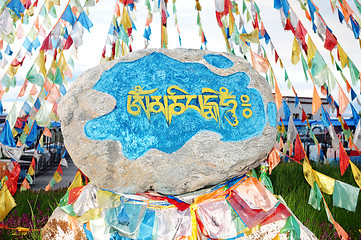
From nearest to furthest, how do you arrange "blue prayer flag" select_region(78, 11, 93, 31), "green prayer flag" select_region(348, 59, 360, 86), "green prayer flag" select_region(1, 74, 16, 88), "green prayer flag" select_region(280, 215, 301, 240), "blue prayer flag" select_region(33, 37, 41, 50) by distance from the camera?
1. "green prayer flag" select_region(280, 215, 301, 240)
2. "green prayer flag" select_region(348, 59, 360, 86)
3. "blue prayer flag" select_region(78, 11, 93, 31)
4. "green prayer flag" select_region(1, 74, 16, 88)
5. "blue prayer flag" select_region(33, 37, 41, 50)

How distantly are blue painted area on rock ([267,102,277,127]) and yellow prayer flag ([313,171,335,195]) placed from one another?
1.75ft

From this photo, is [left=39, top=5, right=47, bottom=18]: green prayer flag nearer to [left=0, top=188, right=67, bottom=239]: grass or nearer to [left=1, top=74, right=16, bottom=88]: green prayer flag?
[left=1, top=74, right=16, bottom=88]: green prayer flag

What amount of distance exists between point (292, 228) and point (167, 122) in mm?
1108

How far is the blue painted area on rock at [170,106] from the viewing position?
7.07 feet

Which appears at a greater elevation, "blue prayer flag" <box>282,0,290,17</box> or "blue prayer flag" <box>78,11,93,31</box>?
"blue prayer flag" <box>78,11,93,31</box>

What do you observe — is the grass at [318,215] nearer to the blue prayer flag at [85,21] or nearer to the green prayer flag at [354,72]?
the green prayer flag at [354,72]

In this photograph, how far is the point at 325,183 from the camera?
2.51 metres

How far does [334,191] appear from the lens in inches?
97.3

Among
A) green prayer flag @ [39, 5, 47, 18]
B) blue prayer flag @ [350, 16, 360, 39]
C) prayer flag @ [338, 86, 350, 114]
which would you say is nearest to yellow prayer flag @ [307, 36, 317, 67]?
prayer flag @ [338, 86, 350, 114]

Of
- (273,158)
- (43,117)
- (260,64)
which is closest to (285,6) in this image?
(260,64)

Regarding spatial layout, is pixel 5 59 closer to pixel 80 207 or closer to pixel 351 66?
pixel 80 207

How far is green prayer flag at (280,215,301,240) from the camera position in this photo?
2.29 m

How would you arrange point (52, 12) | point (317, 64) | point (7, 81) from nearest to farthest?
point (317, 64) → point (7, 81) → point (52, 12)

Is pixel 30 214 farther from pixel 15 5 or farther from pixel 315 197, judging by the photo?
pixel 315 197
